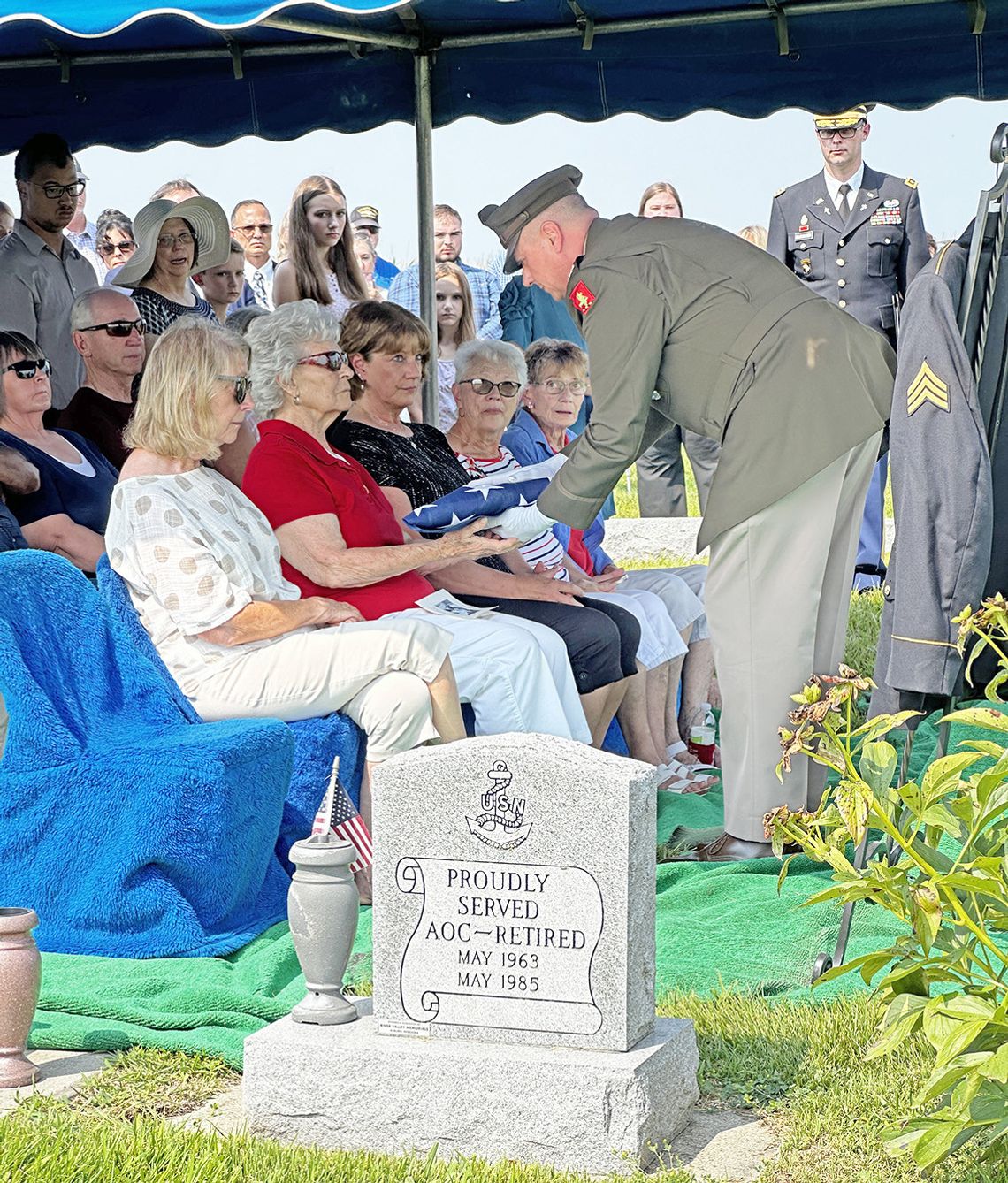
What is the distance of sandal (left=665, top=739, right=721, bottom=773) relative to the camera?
17.9ft

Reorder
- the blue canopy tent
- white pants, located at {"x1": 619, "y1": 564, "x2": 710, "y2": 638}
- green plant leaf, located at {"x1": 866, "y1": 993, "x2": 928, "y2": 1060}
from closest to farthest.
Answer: green plant leaf, located at {"x1": 866, "y1": 993, "x2": 928, "y2": 1060} → white pants, located at {"x1": 619, "y1": 564, "x2": 710, "y2": 638} → the blue canopy tent

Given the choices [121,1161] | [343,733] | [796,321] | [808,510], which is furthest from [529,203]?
[121,1161]

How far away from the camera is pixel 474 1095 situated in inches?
101

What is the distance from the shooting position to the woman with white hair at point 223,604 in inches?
155

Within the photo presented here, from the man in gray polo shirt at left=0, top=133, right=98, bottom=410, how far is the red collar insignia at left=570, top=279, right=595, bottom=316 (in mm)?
2707

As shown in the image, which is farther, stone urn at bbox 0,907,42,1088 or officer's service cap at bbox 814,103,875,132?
officer's service cap at bbox 814,103,875,132

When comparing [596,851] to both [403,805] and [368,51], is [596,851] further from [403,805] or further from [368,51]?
[368,51]

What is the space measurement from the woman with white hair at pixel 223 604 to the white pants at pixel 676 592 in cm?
175

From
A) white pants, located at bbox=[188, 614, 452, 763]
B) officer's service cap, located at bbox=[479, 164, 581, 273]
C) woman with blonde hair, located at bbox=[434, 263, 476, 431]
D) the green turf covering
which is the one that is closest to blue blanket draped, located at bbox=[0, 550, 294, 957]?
the green turf covering

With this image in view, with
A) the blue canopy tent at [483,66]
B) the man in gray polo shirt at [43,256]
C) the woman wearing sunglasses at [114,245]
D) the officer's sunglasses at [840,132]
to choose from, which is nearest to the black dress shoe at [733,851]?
the man in gray polo shirt at [43,256]

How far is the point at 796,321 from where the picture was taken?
4.00 m

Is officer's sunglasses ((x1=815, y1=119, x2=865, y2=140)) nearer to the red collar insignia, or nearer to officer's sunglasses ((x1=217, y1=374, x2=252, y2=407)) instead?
the red collar insignia

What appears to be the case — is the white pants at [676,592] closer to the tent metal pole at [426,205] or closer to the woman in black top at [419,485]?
the woman in black top at [419,485]

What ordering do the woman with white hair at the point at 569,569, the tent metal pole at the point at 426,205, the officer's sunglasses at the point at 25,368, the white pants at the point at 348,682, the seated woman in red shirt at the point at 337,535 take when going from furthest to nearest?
the tent metal pole at the point at 426,205, the woman with white hair at the point at 569,569, the officer's sunglasses at the point at 25,368, the seated woman in red shirt at the point at 337,535, the white pants at the point at 348,682
